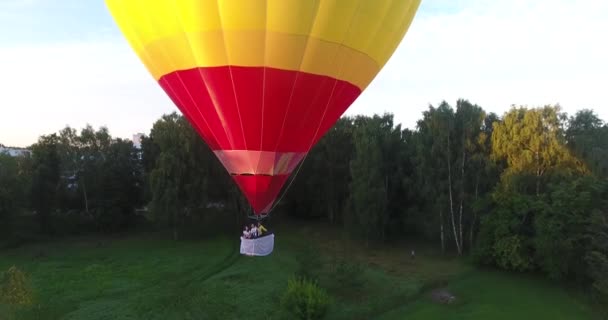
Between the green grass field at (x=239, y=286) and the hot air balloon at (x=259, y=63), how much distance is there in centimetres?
614

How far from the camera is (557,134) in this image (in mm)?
20828

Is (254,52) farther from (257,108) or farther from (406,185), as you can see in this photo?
(406,185)

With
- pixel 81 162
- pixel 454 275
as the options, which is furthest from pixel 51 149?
pixel 454 275

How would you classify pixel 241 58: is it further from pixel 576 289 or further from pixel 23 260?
pixel 23 260

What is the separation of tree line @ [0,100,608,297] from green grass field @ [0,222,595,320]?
1679 millimetres

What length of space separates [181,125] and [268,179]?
18659 mm

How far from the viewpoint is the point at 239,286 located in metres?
16.8

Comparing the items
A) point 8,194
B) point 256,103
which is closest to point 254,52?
point 256,103

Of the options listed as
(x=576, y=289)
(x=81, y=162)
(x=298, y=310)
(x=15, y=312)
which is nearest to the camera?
(x=298, y=310)

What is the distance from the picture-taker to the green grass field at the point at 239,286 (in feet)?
47.8

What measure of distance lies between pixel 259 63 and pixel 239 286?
9843mm

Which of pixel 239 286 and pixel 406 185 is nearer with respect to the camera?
pixel 239 286

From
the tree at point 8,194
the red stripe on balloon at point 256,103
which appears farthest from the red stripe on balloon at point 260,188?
the tree at point 8,194

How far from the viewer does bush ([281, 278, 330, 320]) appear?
12127 mm
